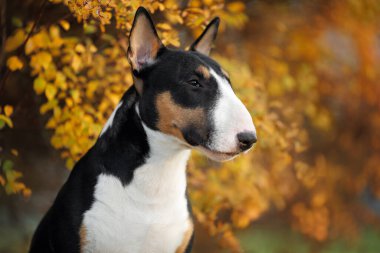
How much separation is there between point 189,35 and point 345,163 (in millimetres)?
3864

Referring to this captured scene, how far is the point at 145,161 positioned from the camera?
3059 mm

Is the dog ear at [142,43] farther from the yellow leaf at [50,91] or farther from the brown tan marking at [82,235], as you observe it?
the yellow leaf at [50,91]

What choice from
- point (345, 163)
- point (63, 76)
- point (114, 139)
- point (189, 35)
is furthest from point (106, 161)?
point (345, 163)

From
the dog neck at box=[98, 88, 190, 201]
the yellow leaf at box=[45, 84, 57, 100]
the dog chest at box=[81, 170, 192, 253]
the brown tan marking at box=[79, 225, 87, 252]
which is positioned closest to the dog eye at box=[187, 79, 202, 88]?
the dog neck at box=[98, 88, 190, 201]

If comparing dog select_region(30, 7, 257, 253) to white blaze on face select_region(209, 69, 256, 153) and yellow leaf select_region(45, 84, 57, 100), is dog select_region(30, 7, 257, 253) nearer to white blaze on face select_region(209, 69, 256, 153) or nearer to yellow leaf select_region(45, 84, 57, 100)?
white blaze on face select_region(209, 69, 256, 153)

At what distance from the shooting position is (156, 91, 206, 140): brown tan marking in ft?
9.38

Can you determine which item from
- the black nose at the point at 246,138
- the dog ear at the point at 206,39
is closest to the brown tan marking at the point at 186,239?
the black nose at the point at 246,138

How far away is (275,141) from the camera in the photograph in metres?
4.58

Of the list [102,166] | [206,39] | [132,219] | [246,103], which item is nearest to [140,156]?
[102,166]

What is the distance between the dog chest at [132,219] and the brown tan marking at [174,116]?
28 cm

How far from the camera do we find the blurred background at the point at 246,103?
4066 mm

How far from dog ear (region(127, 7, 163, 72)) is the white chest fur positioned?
14.4 inches

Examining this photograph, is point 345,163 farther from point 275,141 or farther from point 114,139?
point 114,139

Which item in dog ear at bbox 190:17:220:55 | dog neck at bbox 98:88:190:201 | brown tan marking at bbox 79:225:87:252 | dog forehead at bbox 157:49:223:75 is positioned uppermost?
dog forehead at bbox 157:49:223:75
